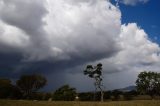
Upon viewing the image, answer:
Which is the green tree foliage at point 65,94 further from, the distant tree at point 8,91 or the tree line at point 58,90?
the distant tree at point 8,91

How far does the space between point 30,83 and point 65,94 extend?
71.0 ft

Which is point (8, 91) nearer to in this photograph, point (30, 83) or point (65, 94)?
point (30, 83)

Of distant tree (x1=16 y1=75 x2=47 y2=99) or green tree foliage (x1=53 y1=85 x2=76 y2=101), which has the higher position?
distant tree (x1=16 y1=75 x2=47 y2=99)

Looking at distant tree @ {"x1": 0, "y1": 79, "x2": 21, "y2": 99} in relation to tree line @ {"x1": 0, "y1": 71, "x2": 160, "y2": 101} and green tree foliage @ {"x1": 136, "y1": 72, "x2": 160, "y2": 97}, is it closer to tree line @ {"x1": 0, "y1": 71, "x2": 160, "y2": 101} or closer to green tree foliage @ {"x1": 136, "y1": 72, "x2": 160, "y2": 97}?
tree line @ {"x1": 0, "y1": 71, "x2": 160, "y2": 101}

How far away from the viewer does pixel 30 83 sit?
390ft

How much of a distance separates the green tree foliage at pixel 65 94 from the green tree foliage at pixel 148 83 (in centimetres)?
3212

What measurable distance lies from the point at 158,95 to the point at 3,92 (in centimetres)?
6612

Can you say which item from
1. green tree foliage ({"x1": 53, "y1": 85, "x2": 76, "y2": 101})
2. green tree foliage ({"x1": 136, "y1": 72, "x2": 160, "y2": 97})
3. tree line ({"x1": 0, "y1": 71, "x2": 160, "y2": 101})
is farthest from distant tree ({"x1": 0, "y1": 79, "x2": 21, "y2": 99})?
green tree foliage ({"x1": 136, "y1": 72, "x2": 160, "y2": 97})

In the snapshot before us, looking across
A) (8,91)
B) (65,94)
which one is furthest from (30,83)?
(65,94)

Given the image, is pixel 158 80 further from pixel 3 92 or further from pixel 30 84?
pixel 3 92

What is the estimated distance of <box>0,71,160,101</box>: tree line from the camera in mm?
105000

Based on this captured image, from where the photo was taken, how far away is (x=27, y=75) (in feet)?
406

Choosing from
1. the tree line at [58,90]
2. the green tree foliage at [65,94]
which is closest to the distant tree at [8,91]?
the tree line at [58,90]

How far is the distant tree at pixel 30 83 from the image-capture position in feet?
378
